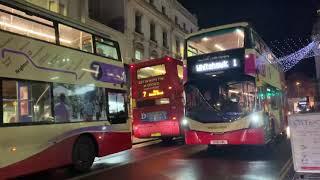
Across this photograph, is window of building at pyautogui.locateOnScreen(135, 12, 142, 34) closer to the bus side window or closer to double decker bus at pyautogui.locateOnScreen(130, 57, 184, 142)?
double decker bus at pyautogui.locateOnScreen(130, 57, 184, 142)

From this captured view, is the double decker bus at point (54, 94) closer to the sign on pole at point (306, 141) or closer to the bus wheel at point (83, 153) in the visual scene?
the bus wheel at point (83, 153)

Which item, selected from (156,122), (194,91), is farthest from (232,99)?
(156,122)

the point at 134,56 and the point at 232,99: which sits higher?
the point at 134,56

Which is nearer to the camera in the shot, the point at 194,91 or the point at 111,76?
the point at 111,76

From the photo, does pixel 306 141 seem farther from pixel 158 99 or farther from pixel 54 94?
pixel 158 99

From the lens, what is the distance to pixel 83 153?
425 inches

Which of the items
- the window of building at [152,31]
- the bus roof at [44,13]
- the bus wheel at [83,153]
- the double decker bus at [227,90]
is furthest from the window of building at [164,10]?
the bus wheel at [83,153]

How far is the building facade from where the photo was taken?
77.0ft

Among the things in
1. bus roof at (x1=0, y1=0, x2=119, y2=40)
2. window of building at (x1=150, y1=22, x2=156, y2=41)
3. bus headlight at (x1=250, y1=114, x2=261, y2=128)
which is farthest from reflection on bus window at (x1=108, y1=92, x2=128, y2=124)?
window of building at (x1=150, y1=22, x2=156, y2=41)

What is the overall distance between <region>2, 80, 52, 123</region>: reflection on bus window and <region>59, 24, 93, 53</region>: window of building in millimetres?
1633

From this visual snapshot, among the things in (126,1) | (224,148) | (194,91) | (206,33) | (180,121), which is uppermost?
(126,1)

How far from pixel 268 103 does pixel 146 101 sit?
5.78 meters

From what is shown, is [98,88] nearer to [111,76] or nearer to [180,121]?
[111,76]

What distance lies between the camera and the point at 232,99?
12.7m
